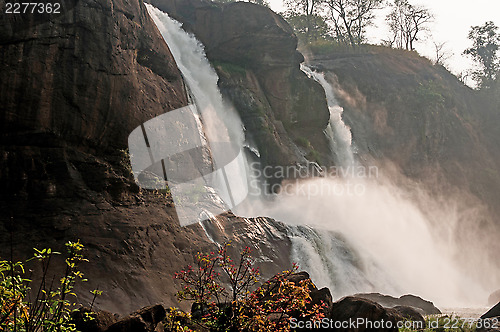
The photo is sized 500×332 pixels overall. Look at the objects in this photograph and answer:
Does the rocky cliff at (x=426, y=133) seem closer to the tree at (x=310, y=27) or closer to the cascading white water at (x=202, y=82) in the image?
the tree at (x=310, y=27)

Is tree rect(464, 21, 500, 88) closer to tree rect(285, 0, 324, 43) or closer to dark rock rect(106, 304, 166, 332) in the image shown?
tree rect(285, 0, 324, 43)

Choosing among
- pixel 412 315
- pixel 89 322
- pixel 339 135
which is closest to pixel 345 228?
pixel 412 315

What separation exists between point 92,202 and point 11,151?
7.73ft

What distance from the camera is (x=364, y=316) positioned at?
842cm

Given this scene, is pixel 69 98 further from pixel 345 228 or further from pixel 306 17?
pixel 306 17

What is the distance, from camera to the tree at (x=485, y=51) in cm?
4650

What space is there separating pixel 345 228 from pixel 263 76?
11.0 metres

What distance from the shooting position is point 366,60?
39.4 m

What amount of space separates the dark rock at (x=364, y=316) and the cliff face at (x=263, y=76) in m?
14.5

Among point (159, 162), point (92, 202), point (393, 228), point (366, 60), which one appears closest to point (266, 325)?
point (92, 202)

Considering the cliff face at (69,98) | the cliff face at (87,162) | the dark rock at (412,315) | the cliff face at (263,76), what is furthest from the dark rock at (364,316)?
the cliff face at (263,76)

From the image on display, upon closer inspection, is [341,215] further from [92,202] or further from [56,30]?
[56,30]

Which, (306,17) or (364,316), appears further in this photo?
(306,17)

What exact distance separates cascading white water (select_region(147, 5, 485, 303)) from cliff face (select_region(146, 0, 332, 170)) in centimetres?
147
